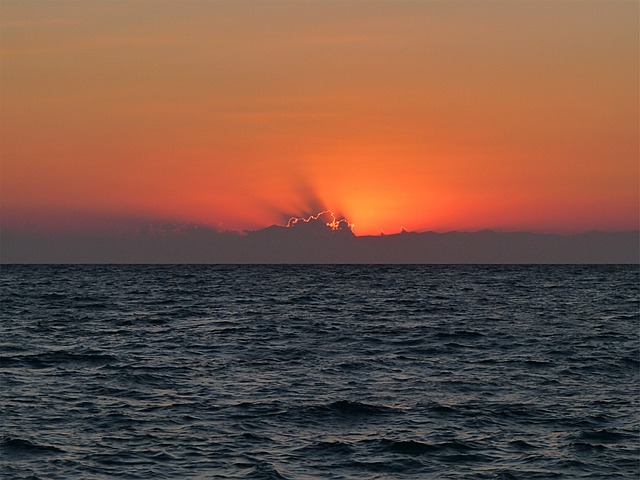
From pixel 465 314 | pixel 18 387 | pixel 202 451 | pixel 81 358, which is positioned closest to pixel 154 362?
pixel 81 358

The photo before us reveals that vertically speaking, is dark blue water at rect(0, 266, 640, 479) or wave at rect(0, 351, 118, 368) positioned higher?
wave at rect(0, 351, 118, 368)

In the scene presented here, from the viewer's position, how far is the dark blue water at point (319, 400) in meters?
21.0

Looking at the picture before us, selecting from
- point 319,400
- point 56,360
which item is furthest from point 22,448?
point 56,360

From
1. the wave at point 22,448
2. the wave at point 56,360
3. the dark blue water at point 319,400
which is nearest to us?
the dark blue water at point 319,400

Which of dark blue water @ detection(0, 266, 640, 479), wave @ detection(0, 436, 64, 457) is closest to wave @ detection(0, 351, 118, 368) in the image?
dark blue water @ detection(0, 266, 640, 479)

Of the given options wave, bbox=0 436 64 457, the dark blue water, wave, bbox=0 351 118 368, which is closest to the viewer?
the dark blue water

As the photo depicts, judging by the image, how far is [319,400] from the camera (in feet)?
91.6

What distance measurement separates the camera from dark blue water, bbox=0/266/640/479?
68.9 ft

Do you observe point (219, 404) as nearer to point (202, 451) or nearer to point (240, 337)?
point (202, 451)

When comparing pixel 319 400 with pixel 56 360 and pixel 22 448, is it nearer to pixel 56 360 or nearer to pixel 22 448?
pixel 22 448

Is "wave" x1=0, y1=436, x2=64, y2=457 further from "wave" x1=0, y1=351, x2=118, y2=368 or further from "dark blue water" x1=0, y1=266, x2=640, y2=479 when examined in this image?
"wave" x1=0, y1=351, x2=118, y2=368

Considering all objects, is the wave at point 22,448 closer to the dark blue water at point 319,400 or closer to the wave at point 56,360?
the dark blue water at point 319,400

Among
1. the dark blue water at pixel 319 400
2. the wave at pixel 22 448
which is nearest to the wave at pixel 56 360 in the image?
the dark blue water at pixel 319 400

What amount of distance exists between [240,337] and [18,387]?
17.4 m
